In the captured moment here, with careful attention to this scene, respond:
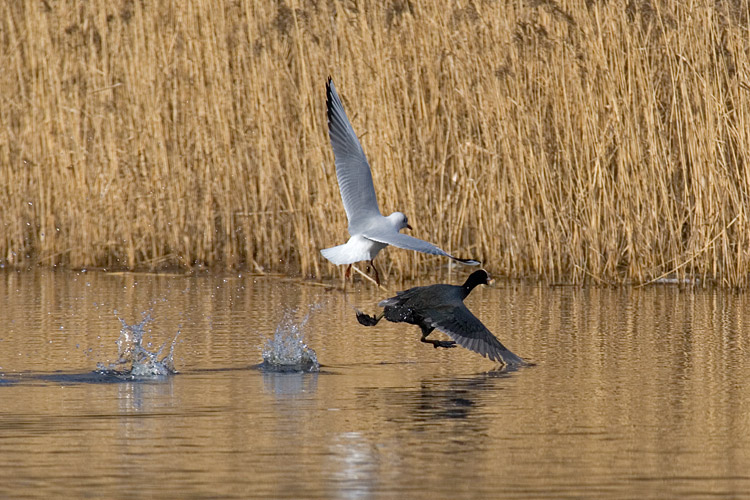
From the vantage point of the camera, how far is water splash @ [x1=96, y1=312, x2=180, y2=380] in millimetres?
7129

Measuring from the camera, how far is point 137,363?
23.6 ft

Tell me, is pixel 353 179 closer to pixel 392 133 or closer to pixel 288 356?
pixel 288 356

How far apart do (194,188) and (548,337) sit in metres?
4.83

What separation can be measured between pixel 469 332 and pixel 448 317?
0.18 meters

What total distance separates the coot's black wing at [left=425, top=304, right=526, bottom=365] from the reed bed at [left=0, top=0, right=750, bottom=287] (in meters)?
3.72

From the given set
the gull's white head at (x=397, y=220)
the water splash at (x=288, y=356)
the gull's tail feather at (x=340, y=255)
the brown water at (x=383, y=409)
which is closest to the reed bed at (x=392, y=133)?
the brown water at (x=383, y=409)

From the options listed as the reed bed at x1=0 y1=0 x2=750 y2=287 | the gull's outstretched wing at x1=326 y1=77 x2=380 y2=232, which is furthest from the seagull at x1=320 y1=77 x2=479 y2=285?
the reed bed at x1=0 y1=0 x2=750 y2=287

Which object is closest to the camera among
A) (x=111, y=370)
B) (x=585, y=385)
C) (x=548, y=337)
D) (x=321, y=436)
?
(x=321, y=436)

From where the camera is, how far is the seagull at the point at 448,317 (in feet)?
23.9

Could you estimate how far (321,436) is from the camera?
5465 mm

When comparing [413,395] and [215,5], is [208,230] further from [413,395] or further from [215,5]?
[413,395]

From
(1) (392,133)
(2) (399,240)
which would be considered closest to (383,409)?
(2) (399,240)

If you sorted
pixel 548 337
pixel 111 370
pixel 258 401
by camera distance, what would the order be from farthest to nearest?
1. pixel 548 337
2. pixel 111 370
3. pixel 258 401

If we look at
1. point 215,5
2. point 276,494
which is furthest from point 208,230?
point 276,494
